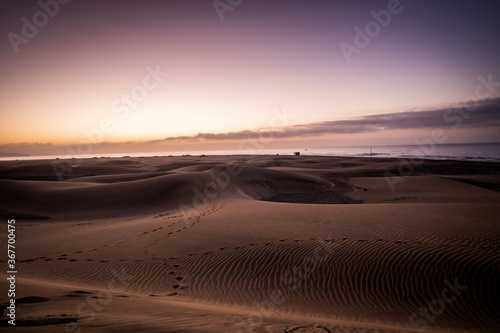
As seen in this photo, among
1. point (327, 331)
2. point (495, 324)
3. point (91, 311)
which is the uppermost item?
point (91, 311)

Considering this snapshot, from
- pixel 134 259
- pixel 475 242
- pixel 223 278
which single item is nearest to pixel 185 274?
pixel 223 278

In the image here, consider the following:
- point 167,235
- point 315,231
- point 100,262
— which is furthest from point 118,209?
point 315,231

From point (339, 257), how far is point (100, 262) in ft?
25.4

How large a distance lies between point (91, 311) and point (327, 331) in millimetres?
4173

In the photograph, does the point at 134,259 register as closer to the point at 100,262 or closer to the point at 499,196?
the point at 100,262

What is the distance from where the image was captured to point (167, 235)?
10.9 metres

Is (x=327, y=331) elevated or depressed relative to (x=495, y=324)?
elevated

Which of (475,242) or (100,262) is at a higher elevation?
(475,242)

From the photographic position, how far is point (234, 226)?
1168 cm

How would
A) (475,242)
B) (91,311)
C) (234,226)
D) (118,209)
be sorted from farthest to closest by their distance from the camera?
(118,209)
(234,226)
(475,242)
(91,311)

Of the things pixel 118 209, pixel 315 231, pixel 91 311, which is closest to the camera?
pixel 91 311

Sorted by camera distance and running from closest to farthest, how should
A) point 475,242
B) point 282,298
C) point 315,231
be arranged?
point 282,298 < point 475,242 < point 315,231

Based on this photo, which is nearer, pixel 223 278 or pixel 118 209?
pixel 223 278

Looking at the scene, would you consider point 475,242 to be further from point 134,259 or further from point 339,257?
point 134,259
